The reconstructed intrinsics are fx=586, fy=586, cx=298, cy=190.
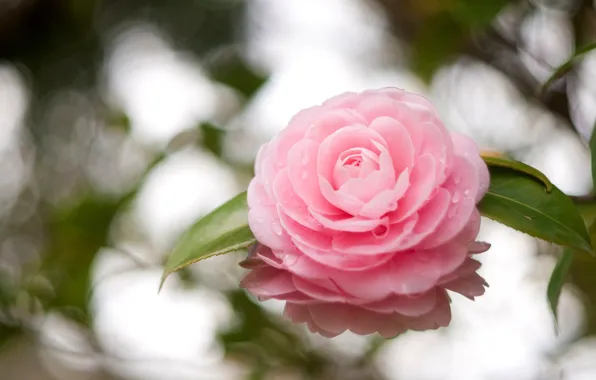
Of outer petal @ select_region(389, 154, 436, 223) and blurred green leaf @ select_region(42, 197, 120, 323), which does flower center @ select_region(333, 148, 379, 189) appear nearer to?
outer petal @ select_region(389, 154, 436, 223)

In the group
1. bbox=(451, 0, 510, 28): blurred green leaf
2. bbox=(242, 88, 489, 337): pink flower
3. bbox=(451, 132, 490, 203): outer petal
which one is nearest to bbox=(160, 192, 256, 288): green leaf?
bbox=(242, 88, 489, 337): pink flower

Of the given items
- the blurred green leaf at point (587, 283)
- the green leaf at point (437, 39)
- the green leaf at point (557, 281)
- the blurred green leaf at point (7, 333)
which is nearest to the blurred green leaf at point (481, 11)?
the green leaf at point (437, 39)

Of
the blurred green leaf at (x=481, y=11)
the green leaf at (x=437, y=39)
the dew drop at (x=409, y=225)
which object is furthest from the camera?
the green leaf at (x=437, y=39)

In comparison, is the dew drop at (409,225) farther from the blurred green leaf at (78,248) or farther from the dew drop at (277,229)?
the blurred green leaf at (78,248)

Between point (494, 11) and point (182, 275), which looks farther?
point (182, 275)

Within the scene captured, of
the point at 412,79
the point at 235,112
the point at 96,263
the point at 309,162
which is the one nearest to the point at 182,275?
the point at 96,263

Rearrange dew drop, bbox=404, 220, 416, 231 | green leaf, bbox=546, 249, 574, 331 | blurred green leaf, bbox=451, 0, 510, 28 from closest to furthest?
dew drop, bbox=404, 220, 416, 231, green leaf, bbox=546, 249, 574, 331, blurred green leaf, bbox=451, 0, 510, 28

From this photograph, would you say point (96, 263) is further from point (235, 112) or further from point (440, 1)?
point (440, 1)
